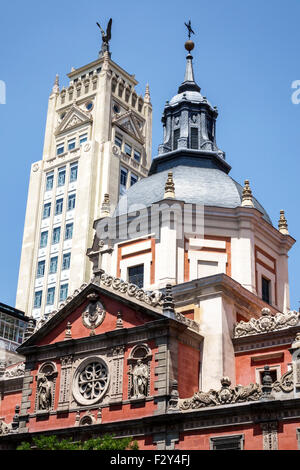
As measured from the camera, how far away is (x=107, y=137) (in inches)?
3145

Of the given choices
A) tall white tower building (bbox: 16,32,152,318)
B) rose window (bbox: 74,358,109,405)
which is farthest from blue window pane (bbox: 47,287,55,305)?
rose window (bbox: 74,358,109,405)

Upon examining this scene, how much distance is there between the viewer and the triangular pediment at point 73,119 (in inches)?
3222

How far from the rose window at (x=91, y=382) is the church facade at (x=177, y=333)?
2.7 inches

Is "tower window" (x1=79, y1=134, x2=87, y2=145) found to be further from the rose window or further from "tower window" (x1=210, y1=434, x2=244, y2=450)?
"tower window" (x1=210, y1=434, x2=244, y2=450)

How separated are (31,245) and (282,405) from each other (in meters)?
52.9

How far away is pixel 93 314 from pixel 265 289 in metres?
11.1

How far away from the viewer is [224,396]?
3072 centimetres

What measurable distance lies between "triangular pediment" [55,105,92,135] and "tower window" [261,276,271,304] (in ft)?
142

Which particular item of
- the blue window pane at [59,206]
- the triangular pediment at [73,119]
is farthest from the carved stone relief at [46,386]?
the triangular pediment at [73,119]

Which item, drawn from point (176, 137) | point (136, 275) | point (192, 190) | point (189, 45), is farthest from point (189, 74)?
point (136, 275)

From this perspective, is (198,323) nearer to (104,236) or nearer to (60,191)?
(104,236)

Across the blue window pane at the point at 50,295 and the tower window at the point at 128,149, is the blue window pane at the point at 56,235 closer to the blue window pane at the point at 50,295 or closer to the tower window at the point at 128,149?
the blue window pane at the point at 50,295

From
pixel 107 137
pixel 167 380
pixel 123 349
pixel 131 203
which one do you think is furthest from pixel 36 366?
pixel 107 137

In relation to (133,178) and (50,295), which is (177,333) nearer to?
(50,295)
